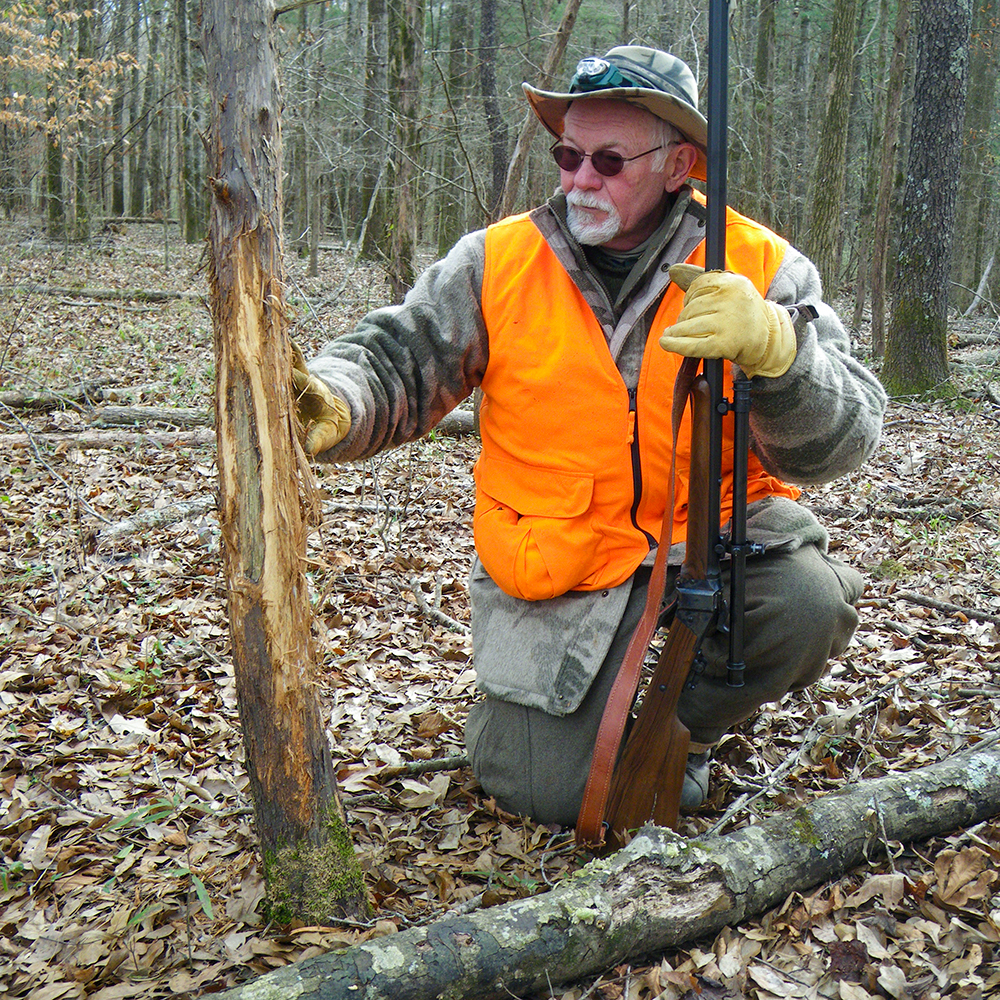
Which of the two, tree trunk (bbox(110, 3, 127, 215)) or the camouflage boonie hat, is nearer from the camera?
the camouflage boonie hat

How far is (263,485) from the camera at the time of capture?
1.95 m

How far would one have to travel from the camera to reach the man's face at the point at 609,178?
281 cm

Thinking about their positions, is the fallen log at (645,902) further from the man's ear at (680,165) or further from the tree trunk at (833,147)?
the tree trunk at (833,147)

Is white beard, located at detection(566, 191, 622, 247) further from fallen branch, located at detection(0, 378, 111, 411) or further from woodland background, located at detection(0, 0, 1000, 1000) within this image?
fallen branch, located at detection(0, 378, 111, 411)

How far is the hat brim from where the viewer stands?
270 centimetres

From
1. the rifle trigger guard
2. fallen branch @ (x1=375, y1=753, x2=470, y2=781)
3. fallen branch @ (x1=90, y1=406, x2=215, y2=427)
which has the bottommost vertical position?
fallen branch @ (x1=375, y1=753, x2=470, y2=781)

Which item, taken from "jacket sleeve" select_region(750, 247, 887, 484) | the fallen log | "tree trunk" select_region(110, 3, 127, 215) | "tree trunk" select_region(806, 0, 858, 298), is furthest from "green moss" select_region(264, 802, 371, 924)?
"tree trunk" select_region(110, 3, 127, 215)

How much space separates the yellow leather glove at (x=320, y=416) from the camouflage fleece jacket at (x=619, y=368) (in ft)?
0.33

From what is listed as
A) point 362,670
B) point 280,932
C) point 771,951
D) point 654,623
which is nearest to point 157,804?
point 280,932

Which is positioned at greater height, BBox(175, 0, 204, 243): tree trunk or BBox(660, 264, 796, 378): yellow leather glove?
BBox(175, 0, 204, 243): tree trunk

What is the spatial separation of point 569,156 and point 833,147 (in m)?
8.54

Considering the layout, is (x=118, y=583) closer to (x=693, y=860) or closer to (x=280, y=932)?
(x=280, y=932)

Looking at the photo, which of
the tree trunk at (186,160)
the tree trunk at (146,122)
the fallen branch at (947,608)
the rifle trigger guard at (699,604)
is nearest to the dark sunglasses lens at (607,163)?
the rifle trigger guard at (699,604)

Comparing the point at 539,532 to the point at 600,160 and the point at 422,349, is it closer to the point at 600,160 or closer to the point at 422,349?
the point at 422,349
